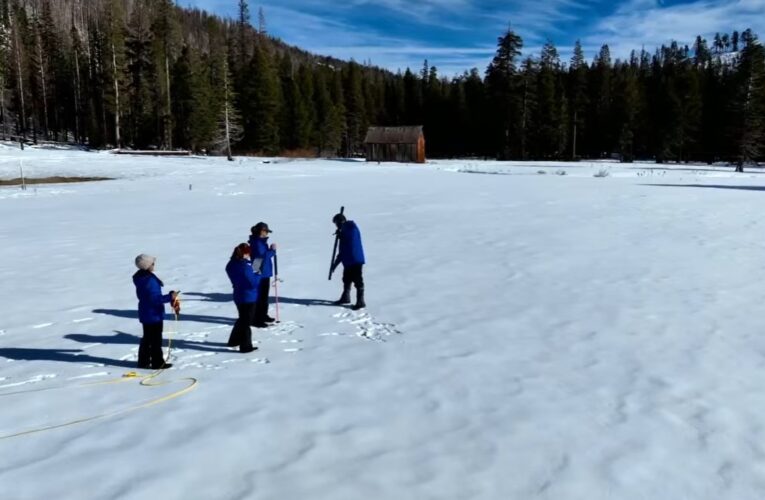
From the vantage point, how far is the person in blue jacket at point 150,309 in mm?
7098

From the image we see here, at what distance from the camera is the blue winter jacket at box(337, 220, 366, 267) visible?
33.0 feet

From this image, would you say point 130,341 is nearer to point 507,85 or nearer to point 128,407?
point 128,407

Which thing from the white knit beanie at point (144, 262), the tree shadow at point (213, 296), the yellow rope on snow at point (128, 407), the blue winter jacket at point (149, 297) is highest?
the white knit beanie at point (144, 262)

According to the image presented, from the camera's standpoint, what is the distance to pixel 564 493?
180 inches

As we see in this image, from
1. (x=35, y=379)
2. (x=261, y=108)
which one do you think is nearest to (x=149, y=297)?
(x=35, y=379)

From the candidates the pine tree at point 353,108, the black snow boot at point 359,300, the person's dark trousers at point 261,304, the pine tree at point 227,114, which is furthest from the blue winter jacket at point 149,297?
the pine tree at point 353,108

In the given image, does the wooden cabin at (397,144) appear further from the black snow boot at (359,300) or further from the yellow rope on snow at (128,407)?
the yellow rope on snow at (128,407)

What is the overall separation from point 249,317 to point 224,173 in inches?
1438

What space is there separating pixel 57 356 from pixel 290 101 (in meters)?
70.4

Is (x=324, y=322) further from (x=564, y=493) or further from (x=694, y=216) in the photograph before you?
(x=694, y=216)

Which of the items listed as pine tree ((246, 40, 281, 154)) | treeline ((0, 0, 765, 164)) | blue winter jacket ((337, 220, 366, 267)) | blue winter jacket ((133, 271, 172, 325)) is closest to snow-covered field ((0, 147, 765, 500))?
blue winter jacket ((133, 271, 172, 325))

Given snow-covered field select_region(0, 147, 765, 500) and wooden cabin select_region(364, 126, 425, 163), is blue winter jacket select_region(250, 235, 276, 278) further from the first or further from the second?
wooden cabin select_region(364, 126, 425, 163)

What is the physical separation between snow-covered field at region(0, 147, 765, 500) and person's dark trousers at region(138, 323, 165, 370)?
9.9 inches

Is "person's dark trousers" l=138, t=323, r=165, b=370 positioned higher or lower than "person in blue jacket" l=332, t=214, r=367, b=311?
lower
